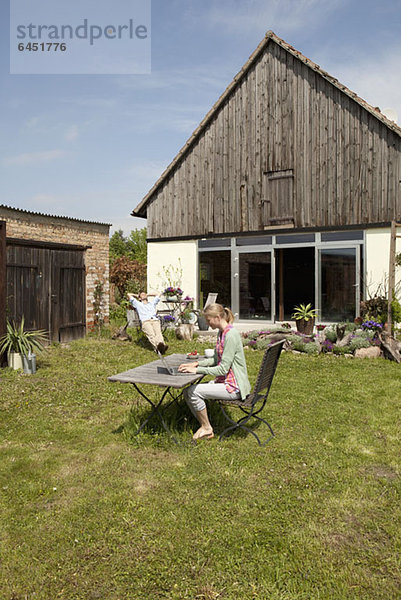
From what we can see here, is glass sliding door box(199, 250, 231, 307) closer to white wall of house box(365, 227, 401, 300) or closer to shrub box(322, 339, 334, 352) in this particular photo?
white wall of house box(365, 227, 401, 300)

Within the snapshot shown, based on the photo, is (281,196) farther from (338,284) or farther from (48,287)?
(48,287)

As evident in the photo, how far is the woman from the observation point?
14.0 feet

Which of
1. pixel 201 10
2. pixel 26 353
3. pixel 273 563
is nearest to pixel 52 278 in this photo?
pixel 26 353

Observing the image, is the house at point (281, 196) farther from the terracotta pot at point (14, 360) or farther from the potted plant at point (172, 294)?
the terracotta pot at point (14, 360)

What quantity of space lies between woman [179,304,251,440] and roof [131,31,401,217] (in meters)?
9.03

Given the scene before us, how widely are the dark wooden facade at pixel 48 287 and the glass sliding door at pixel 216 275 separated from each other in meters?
3.88

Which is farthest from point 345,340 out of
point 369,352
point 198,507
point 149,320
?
point 198,507

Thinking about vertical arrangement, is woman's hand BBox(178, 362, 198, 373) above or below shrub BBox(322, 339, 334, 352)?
above

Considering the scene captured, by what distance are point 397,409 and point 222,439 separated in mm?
2524

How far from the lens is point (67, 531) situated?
296 cm

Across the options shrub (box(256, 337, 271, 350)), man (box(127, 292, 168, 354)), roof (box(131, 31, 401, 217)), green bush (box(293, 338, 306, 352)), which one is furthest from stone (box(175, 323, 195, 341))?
roof (box(131, 31, 401, 217))

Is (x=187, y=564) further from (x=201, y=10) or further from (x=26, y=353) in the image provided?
(x=201, y=10)

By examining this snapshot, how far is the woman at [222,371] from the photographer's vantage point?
168 inches

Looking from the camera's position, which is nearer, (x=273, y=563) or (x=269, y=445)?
(x=273, y=563)
